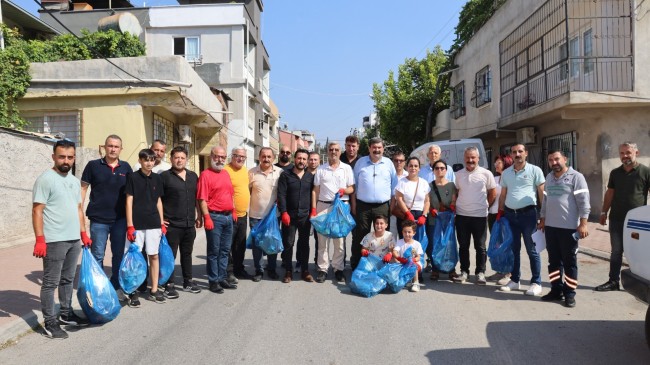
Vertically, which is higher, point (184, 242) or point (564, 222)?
point (564, 222)

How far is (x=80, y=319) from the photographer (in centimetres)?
507

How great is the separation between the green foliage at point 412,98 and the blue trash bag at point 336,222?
2324 centimetres

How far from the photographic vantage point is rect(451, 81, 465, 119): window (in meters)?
23.5

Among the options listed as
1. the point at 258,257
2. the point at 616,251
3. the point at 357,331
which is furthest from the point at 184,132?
the point at 616,251

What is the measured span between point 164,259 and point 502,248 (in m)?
4.44

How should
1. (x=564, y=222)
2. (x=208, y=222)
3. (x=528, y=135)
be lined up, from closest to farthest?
(x=564, y=222), (x=208, y=222), (x=528, y=135)

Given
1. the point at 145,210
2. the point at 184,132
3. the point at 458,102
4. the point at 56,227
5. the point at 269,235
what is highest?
the point at 458,102

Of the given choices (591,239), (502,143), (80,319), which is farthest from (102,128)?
(502,143)

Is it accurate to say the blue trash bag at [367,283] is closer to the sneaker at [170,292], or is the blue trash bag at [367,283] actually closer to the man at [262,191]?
the man at [262,191]

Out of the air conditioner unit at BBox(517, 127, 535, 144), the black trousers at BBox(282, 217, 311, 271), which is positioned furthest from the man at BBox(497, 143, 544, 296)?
the air conditioner unit at BBox(517, 127, 535, 144)

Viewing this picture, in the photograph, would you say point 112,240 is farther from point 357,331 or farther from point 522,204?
point 522,204

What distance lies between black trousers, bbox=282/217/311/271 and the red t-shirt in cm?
99

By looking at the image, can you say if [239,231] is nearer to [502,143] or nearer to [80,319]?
[80,319]

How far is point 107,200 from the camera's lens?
18.2 feet
